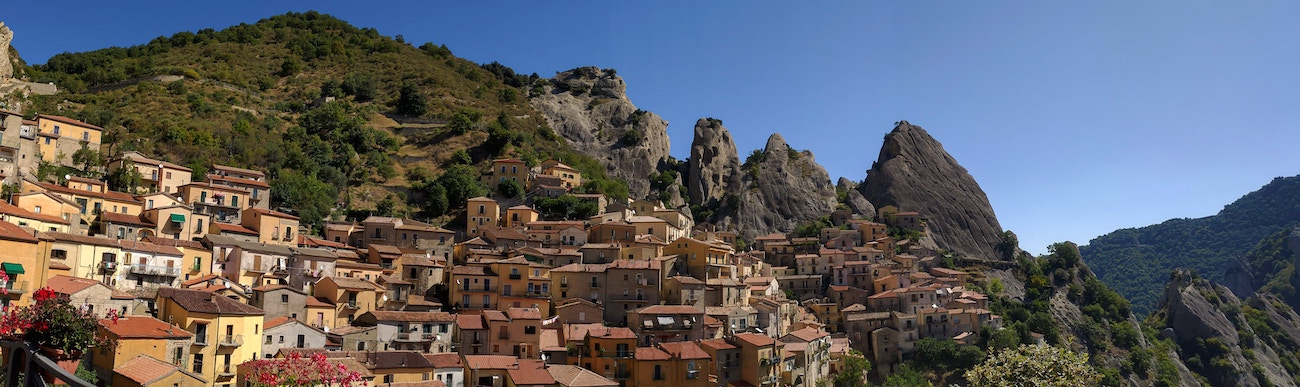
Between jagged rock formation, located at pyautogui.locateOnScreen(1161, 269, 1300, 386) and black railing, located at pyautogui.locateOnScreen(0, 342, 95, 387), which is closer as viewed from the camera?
black railing, located at pyautogui.locateOnScreen(0, 342, 95, 387)

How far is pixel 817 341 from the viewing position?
2202 inches

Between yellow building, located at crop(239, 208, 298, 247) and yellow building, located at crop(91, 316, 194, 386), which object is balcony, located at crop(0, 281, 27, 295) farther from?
yellow building, located at crop(239, 208, 298, 247)

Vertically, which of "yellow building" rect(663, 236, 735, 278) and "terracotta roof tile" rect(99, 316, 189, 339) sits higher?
"yellow building" rect(663, 236, 735, 278)

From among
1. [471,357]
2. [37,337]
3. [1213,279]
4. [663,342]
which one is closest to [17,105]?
[471,357]

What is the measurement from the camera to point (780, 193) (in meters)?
96.9

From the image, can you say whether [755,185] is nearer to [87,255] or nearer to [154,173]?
[154,173]

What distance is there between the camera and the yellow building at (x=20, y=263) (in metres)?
29.4

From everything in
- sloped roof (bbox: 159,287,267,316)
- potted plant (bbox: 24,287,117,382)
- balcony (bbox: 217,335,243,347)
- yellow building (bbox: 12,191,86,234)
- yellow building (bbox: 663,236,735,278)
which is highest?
yellow building (bbox: 12,191,86,234)

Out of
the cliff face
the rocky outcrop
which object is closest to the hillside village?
the rocky outcrop

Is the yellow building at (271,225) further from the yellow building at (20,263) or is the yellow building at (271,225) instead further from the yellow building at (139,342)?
the yellow building at (139,342)

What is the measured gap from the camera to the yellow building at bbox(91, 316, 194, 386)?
27122 millimetres

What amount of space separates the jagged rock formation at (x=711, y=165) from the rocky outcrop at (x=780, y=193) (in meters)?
2.18

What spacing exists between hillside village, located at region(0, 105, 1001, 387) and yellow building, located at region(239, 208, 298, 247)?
0.39 feet

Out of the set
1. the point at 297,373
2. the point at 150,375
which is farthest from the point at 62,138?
the point at 297,373
